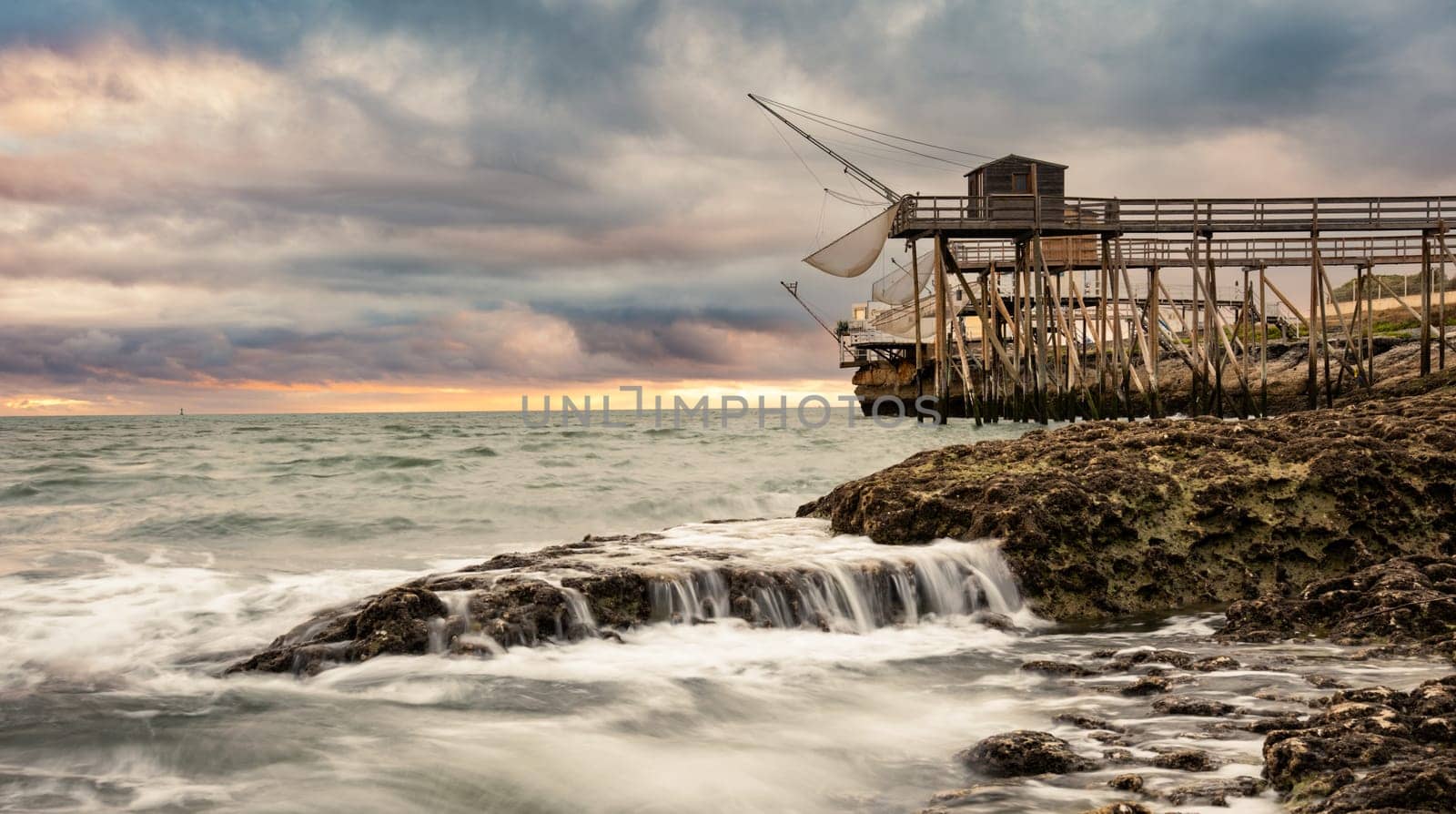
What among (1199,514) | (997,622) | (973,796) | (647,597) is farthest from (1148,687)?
(647,597)

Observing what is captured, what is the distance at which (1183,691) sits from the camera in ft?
16.9

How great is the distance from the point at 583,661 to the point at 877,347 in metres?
47.9

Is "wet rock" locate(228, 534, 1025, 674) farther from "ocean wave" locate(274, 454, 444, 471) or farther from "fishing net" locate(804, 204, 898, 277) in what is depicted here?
"fishing net" locate(804, 204, 898, 277)

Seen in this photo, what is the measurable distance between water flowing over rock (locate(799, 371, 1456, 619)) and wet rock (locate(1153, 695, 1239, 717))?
2.36 metres

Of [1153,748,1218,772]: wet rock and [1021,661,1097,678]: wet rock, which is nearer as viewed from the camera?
[1153,748,1218,772]: wet rock

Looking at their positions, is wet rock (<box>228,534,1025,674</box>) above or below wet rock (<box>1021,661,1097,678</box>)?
above

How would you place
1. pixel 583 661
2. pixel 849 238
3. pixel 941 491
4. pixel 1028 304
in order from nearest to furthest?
pixel 583 661 → pixel 941 491 → pixel 1028 304 → pixel 849 238

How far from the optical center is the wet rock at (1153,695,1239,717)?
187 inches

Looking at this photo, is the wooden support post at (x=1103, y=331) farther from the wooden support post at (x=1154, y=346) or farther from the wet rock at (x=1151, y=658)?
the wet rock at (x=1151, y=658)

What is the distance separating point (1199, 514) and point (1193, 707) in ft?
10.8

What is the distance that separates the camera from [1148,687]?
17.2ft

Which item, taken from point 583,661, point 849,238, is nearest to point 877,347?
point 849,238

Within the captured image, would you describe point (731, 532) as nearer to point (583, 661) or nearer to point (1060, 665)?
point (583, 661)

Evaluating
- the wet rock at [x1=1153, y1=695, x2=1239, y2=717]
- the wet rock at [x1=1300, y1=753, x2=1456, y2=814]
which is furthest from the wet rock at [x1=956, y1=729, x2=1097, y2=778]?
the wet rock at [x1=1300, y1=753, x2=1456, y2=814]
